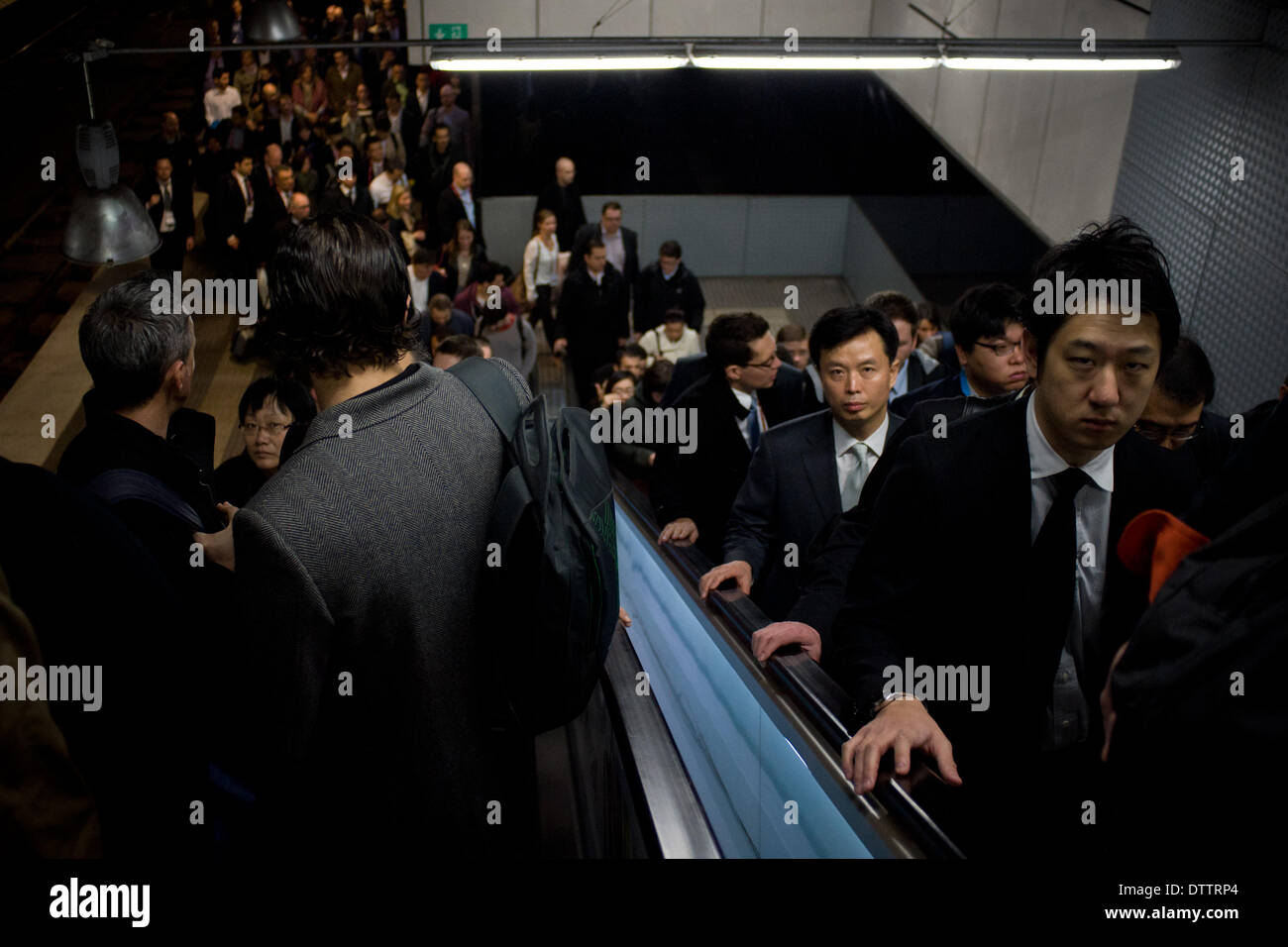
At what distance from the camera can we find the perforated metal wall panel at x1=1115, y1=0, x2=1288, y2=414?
5.29 m

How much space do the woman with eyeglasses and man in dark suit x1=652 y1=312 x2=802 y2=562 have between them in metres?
1.51

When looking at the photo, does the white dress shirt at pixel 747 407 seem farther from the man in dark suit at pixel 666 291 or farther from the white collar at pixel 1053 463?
the man in dark suit at pixel 666 291

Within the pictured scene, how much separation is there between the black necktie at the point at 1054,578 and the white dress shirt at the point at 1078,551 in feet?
0.10

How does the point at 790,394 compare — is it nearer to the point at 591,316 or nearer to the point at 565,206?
the point at 591,316

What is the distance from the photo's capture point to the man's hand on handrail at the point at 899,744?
1.72m

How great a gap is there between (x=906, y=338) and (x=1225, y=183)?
7.15 ft

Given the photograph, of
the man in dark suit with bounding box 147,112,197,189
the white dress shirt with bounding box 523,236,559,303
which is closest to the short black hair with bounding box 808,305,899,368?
the white dress shirt with bounding box 523,236,559,303

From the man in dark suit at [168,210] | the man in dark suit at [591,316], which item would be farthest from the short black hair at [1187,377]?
the man in dark suit at [168,210]

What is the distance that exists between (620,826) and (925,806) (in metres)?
1.14

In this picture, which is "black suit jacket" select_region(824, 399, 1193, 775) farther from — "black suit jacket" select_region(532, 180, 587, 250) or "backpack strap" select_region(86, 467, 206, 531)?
"black suit jacket" select_region(532, 180, 587, 250)

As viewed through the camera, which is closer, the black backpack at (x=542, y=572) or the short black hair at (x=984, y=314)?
the black backpack at (x=542, y=572)

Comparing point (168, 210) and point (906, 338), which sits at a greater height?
point (168, 210)

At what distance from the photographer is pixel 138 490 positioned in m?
2.20

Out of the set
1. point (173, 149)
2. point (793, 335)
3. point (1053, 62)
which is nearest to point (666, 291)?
point (793, 335)
